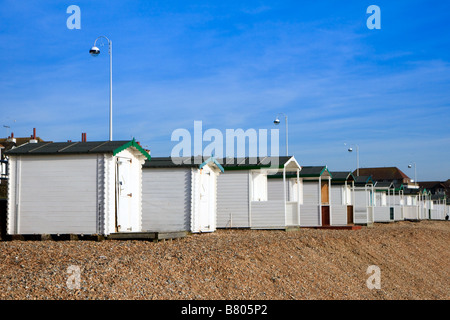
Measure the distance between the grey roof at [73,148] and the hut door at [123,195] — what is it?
55 cm

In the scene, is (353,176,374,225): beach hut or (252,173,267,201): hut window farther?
(353,176,374,225): beach hut

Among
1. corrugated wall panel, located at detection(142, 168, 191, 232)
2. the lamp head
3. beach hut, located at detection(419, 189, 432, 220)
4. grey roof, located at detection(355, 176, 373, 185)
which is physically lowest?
beach hut, located at detection(419, 189, 432, 220)

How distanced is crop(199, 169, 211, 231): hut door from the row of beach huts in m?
0.04

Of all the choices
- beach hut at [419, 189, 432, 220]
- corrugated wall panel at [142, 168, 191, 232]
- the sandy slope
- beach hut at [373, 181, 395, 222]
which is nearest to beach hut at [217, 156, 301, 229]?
corrugated wall panel at [142, 168, 191, 232]

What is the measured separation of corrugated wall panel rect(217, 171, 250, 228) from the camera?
72.7 feet

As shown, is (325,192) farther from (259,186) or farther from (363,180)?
(259,186)

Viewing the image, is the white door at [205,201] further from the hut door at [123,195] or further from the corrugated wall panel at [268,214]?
the hut door at [123,195]

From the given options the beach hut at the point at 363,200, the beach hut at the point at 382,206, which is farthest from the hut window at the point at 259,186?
the beach hut at the point at 382,206

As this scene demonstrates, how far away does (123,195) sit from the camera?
52.1ft

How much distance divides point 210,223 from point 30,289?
40.6 ft

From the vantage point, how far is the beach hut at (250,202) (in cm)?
2189

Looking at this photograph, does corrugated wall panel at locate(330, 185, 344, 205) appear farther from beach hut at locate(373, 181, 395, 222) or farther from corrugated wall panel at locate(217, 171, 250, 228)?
corrugated wall panel at locate(217, 171, 250, 228)

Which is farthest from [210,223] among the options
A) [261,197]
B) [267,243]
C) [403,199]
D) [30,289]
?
[403,199]
